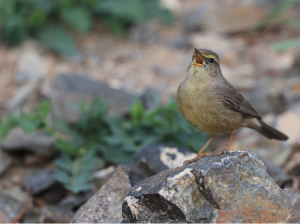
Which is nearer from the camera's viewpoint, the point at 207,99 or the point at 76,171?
the point at 207,99

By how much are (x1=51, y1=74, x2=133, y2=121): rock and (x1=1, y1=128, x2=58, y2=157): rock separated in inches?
20.1

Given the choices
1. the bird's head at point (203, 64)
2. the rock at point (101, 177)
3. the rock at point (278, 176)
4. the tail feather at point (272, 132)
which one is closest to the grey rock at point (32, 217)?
the rock at point (101, 177)

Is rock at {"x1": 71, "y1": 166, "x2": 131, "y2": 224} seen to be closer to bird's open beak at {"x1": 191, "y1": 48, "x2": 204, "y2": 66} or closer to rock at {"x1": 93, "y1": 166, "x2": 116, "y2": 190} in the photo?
rock at {"x1": 93, "y1": 166, "x2": 116, "y2": 190}

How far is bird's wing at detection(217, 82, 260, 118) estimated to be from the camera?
14.6 ft

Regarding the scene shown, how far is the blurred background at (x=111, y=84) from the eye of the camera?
5754mm

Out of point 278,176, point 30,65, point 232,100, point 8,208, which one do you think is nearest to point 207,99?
point 232,100

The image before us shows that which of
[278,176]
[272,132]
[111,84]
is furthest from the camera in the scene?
[111,84]

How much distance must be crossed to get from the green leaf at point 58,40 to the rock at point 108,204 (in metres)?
5.86

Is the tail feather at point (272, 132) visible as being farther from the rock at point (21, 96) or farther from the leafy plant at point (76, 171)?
the rock at point (21, 96)

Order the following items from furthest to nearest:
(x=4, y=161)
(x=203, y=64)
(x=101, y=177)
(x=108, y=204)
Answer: (x=4, y=161) < (x=101, y=177) < (x=203, y=64) < (x=108, y=204)

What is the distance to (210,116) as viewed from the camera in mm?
4312

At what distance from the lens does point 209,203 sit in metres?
3.19

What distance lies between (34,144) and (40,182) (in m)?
0.92

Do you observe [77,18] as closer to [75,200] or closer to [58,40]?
[58,40]
